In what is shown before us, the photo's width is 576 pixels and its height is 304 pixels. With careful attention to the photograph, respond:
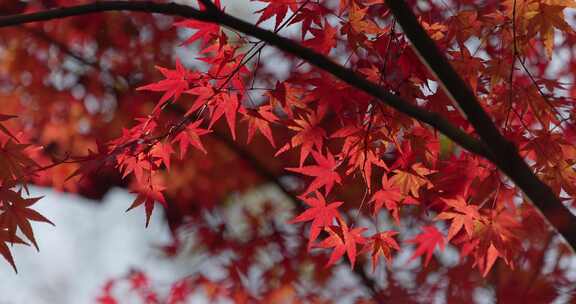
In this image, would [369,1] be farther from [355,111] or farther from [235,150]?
[235,150]

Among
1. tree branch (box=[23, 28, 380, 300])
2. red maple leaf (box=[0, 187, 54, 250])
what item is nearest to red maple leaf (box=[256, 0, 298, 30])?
red maple leaf (box=[0, 187, 54, 250])

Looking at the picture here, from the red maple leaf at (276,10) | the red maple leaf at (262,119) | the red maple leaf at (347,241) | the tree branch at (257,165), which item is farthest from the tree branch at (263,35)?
the tree branch at (257,165)

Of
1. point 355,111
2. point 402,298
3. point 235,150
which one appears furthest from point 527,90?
point 235,150

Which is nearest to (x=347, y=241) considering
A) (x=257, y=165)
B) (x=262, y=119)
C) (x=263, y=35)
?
(x=262, y=119)

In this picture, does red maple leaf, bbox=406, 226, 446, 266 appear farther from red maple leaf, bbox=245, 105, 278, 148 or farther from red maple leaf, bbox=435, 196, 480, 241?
red maple leaf, bbox=245, 105, 278, 148

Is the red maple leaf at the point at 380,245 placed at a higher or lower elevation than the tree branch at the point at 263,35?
lower

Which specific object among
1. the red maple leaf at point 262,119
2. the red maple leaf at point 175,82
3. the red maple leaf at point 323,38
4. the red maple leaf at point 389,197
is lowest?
the red maple leaf at point 389,197

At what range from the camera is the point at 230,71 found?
1890 millimetres

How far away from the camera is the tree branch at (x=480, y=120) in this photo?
1549mm

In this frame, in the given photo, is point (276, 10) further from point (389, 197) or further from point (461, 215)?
point (461, 215)

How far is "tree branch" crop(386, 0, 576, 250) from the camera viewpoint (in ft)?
5.08

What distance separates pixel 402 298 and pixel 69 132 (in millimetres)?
3086

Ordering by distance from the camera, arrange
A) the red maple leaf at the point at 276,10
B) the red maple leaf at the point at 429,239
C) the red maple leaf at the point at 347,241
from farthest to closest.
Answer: the red maple leaf at the point at 429,239, the red maple leaf at the point at 347,241, the red maple leaf at the point at 276,10

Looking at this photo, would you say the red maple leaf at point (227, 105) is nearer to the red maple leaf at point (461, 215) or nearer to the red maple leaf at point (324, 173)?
the red maple leaf at point (324, 173)
